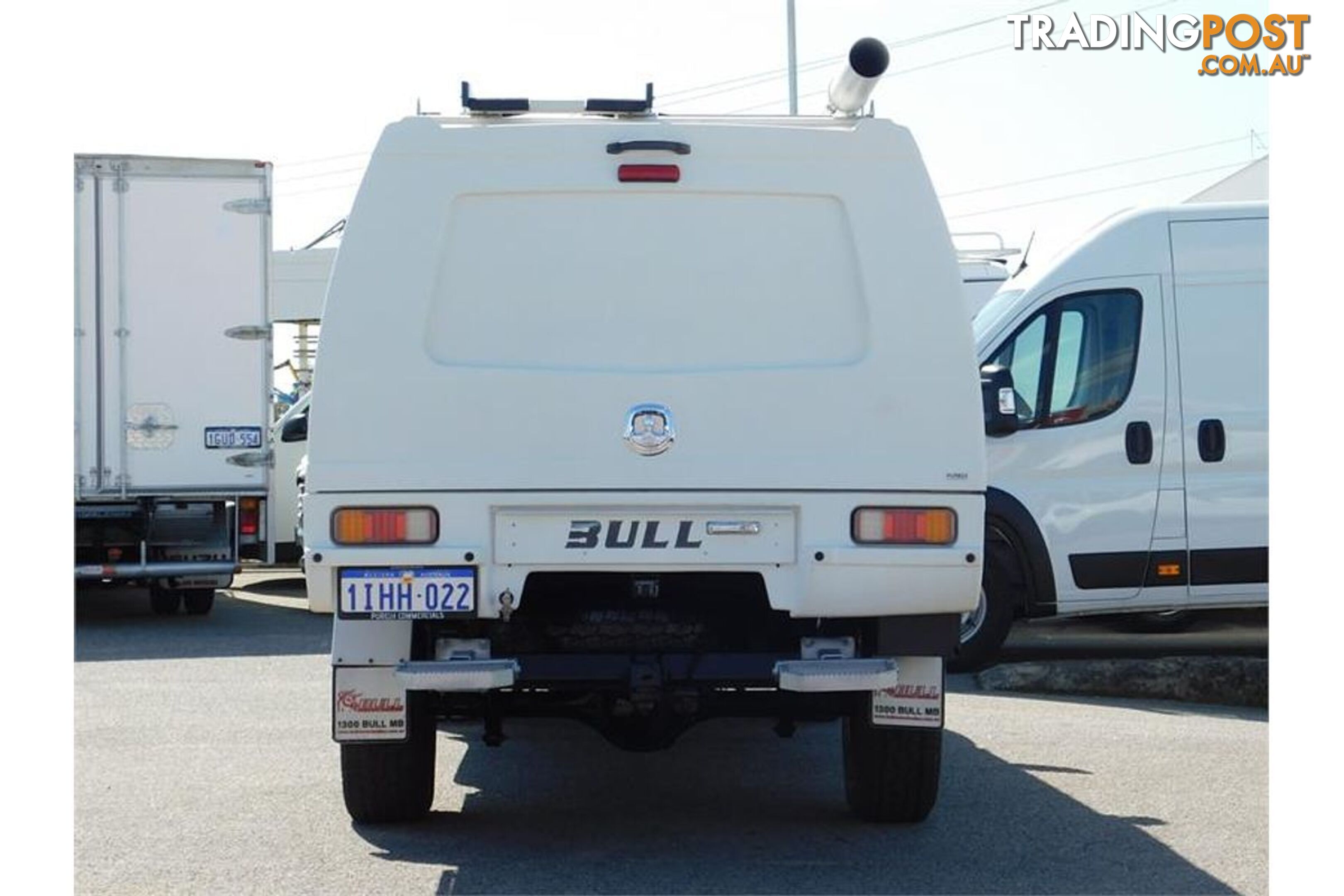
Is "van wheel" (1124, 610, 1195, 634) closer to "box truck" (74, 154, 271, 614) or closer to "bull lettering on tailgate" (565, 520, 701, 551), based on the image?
"box truck" (74, 154, 271, 614)

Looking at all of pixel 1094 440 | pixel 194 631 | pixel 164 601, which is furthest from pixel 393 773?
pixel 164 601

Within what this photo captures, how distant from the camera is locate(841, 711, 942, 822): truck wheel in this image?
6770 millimetres

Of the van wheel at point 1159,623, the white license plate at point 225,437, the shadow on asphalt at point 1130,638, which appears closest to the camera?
the shadow on asphalt at point 1130,638

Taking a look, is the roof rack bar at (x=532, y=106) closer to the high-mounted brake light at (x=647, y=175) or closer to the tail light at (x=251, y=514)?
the high-mounted brake light at (x=647, y=175)

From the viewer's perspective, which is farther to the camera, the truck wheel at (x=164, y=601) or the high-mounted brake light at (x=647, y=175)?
the truck wheel at (x=164, y=601)

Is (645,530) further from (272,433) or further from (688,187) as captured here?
(272,433)

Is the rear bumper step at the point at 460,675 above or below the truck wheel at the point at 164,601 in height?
above

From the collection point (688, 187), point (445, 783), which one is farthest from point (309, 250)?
point (688, 187)

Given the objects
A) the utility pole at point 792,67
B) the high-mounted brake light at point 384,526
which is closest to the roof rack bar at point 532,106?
the high-mounted brake light at point 384,526

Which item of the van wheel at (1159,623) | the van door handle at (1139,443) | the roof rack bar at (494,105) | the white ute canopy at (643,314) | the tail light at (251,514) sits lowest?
the van wheel at (1159,623)

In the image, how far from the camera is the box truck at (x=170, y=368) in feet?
49.4

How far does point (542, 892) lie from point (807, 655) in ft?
3.96

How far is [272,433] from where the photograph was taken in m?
15.7

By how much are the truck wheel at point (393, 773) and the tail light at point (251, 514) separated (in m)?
8.83
